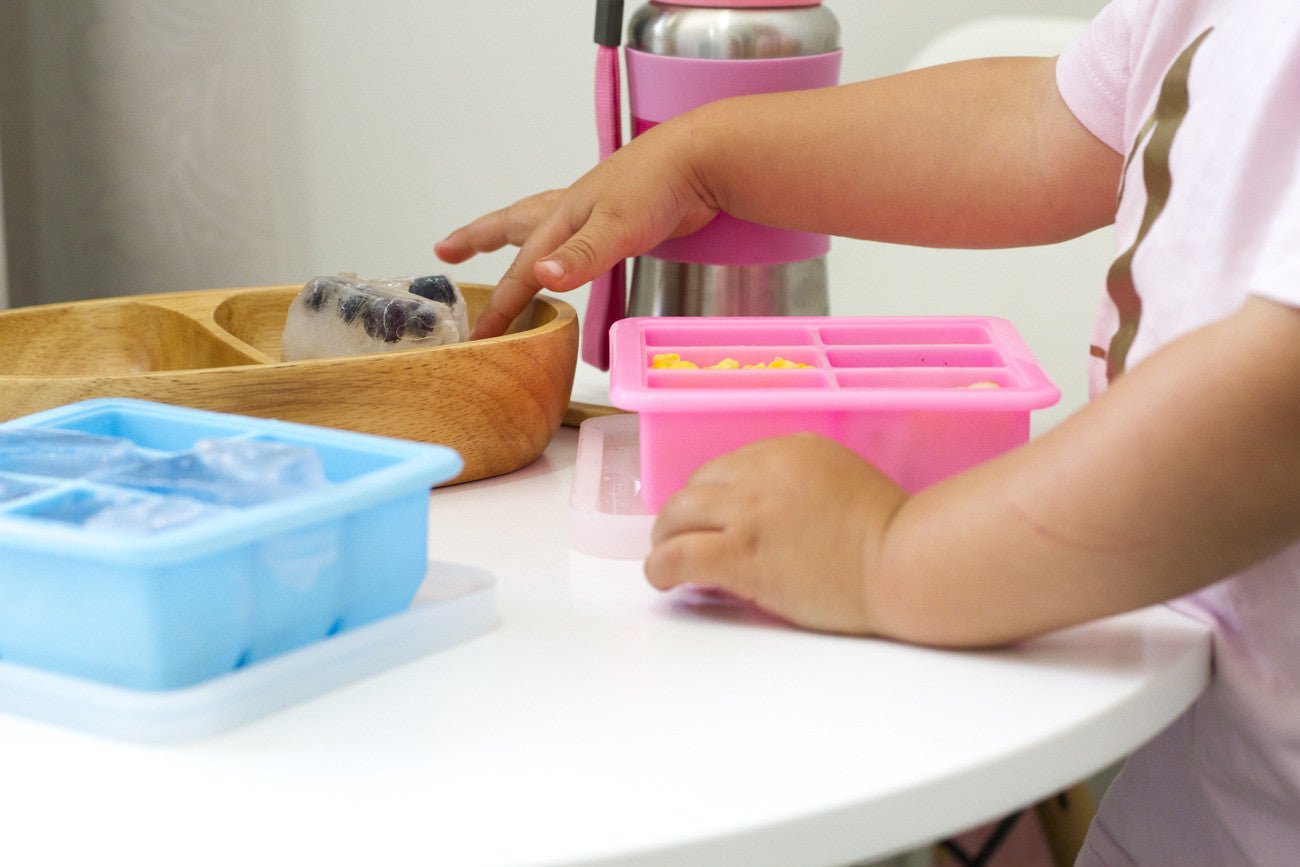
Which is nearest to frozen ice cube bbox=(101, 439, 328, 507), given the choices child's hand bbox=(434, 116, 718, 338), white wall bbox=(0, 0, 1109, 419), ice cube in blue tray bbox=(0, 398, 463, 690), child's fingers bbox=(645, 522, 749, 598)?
ice cube in blue tray bbox=(0, 398, 463, 690)

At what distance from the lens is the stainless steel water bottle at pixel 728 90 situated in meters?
0.69

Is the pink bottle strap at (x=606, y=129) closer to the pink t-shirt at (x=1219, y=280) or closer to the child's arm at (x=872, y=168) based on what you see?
the child's arm at (x=872, y=168)

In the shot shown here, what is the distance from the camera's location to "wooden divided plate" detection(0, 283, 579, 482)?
511 mm

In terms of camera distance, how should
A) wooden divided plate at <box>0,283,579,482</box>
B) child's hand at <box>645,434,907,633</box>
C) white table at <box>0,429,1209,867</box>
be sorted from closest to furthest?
white table at <box>0,429,1209,867</box>, child's hand at <box>645,434,907,633</box>, wooden divided plate at <box>0,283,579,482</box>

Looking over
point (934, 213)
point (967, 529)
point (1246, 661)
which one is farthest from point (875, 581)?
point (934, 213)

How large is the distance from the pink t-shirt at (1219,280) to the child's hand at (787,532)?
124 mm

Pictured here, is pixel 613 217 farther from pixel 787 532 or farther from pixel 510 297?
pixel 787 532

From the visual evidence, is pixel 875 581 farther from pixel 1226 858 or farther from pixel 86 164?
pixel 86 164

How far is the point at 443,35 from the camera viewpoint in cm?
143

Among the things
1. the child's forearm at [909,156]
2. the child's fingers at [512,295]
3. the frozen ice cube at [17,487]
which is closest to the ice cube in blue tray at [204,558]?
the frozen ice cube at [17,487]

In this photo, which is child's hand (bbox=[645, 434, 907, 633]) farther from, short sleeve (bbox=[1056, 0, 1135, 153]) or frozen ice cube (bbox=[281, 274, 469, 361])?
short sleeve (bbox=[1056, 0, 1135, 153])

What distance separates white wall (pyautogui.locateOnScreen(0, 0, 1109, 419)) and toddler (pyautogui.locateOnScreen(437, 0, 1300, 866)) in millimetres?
575

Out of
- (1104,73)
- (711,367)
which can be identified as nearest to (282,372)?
(711,367)

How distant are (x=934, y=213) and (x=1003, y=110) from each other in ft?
0.21
